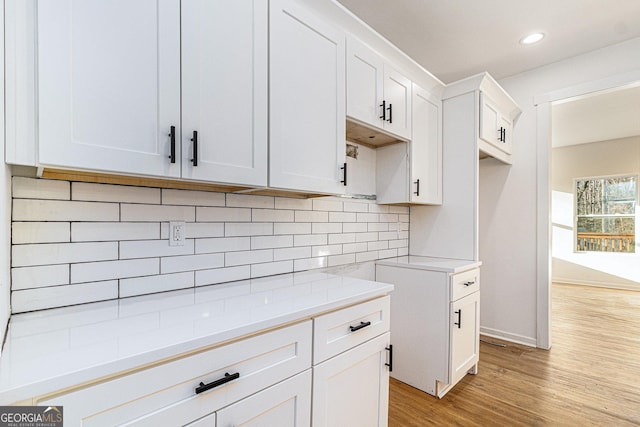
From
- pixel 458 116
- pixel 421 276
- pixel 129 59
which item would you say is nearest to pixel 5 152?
pixel 129 59

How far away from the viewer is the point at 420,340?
2.32 metres

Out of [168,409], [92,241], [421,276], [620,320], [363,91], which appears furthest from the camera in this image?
[620,320]

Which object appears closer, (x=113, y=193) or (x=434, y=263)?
(x=113, y=193)

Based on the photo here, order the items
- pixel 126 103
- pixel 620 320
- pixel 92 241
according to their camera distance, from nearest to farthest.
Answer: pixel 126 103
pixel 92 241
pixel 620 320

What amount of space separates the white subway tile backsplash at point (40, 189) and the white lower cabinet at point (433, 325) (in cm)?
207

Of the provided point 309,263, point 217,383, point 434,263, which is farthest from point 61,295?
point 434,263

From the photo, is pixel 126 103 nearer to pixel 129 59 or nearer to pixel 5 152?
pixel 129 59

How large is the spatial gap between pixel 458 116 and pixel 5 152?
283cm

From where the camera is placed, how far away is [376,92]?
201 cm

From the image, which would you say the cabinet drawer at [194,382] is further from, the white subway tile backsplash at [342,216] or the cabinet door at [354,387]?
the white subway tile backsplash at [342,216]

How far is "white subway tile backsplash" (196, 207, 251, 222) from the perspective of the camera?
151 cm

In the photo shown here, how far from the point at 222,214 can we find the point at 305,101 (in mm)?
728

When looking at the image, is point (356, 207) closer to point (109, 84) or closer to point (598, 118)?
point (109, 84)

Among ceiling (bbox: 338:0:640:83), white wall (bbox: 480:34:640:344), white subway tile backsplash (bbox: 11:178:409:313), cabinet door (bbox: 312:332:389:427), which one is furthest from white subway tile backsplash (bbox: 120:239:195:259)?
white wall (bbox: 480:34:640:344)
